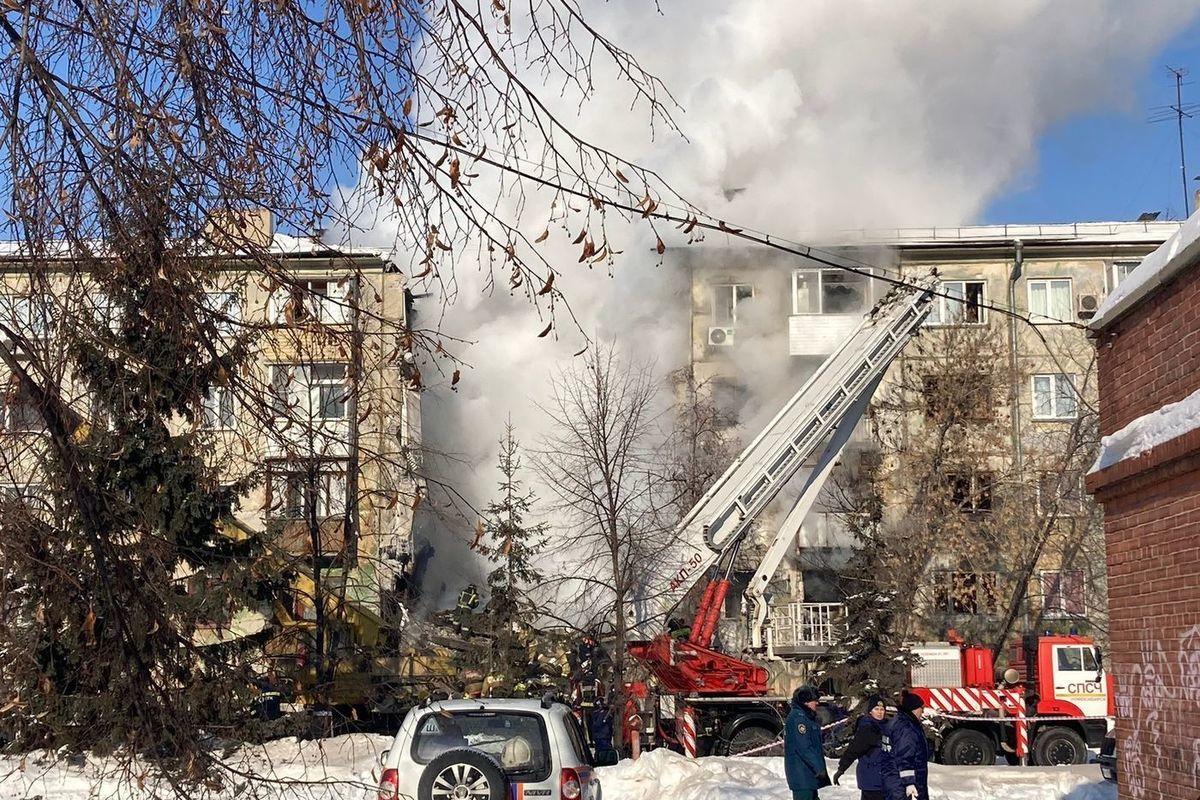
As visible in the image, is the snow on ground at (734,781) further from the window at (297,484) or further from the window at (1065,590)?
the window at (1065,590)

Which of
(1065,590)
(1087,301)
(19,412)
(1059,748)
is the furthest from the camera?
(1087,301)

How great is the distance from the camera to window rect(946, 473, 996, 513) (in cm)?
3328

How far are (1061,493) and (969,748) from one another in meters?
10.5

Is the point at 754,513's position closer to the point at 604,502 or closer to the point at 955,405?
the point at 604,502

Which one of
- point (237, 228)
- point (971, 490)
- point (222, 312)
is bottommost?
point (222, 312)

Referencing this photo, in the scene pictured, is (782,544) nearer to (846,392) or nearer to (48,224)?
(846,392)

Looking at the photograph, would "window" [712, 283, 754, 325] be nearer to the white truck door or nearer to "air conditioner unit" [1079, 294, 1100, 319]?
"air conditioner unit" [1079, 294, 1100, 319]

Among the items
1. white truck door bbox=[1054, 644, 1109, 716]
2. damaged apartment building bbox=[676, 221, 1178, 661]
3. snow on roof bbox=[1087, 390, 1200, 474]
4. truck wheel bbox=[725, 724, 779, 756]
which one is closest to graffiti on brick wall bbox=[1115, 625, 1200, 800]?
snow on roof bbox=[1087, 390, 1200, 474]

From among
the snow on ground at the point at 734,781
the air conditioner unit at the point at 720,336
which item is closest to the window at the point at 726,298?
the air conditioner unit at the point at 720,336

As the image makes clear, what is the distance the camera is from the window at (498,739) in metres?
10.5

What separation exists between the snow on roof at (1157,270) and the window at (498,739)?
5.13 metres

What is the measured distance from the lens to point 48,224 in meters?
4.93

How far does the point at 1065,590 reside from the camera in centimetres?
3294

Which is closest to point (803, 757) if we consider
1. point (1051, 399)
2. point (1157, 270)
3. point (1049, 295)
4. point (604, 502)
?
point (1157, 270)
